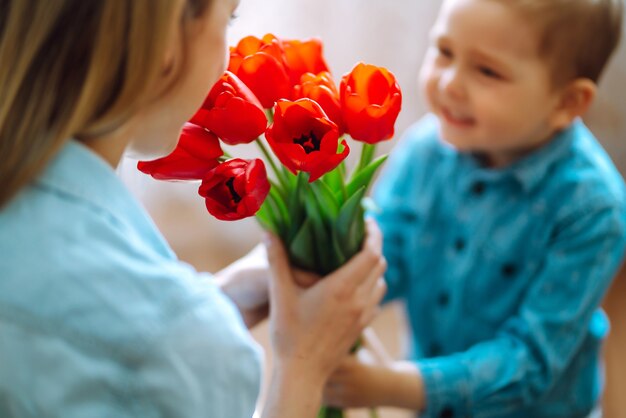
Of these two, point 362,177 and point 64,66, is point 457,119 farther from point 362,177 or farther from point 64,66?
point 64,66

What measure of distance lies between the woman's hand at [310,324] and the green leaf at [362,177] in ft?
0.28

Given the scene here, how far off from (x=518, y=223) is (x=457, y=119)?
0.18 m

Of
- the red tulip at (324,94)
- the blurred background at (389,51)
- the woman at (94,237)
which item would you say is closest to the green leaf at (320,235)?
the red tulip at (324,94)

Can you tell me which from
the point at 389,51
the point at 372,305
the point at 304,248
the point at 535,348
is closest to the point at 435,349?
the point at 535,348

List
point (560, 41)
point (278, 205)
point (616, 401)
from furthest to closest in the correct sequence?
point (616, 401)
point (560, 41)
point (278, 205)

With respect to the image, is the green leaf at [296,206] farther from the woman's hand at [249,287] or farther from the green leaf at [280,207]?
the woman's hand at [249,287]

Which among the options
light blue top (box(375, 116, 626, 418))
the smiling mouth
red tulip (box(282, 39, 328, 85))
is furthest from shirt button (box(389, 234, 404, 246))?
red tulip (box(282, 39, 328, 85))

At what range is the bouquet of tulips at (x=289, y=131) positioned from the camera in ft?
2.29

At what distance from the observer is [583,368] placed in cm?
114

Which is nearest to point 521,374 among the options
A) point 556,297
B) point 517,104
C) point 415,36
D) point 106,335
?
point 556,297

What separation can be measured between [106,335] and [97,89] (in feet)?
0.61

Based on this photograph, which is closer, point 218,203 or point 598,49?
point 218,203

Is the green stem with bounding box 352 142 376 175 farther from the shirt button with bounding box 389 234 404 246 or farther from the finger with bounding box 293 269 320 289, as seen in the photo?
the shirt button with bounding box 389 234 404 246

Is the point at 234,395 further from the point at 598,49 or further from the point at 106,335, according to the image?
the point at 598,49
